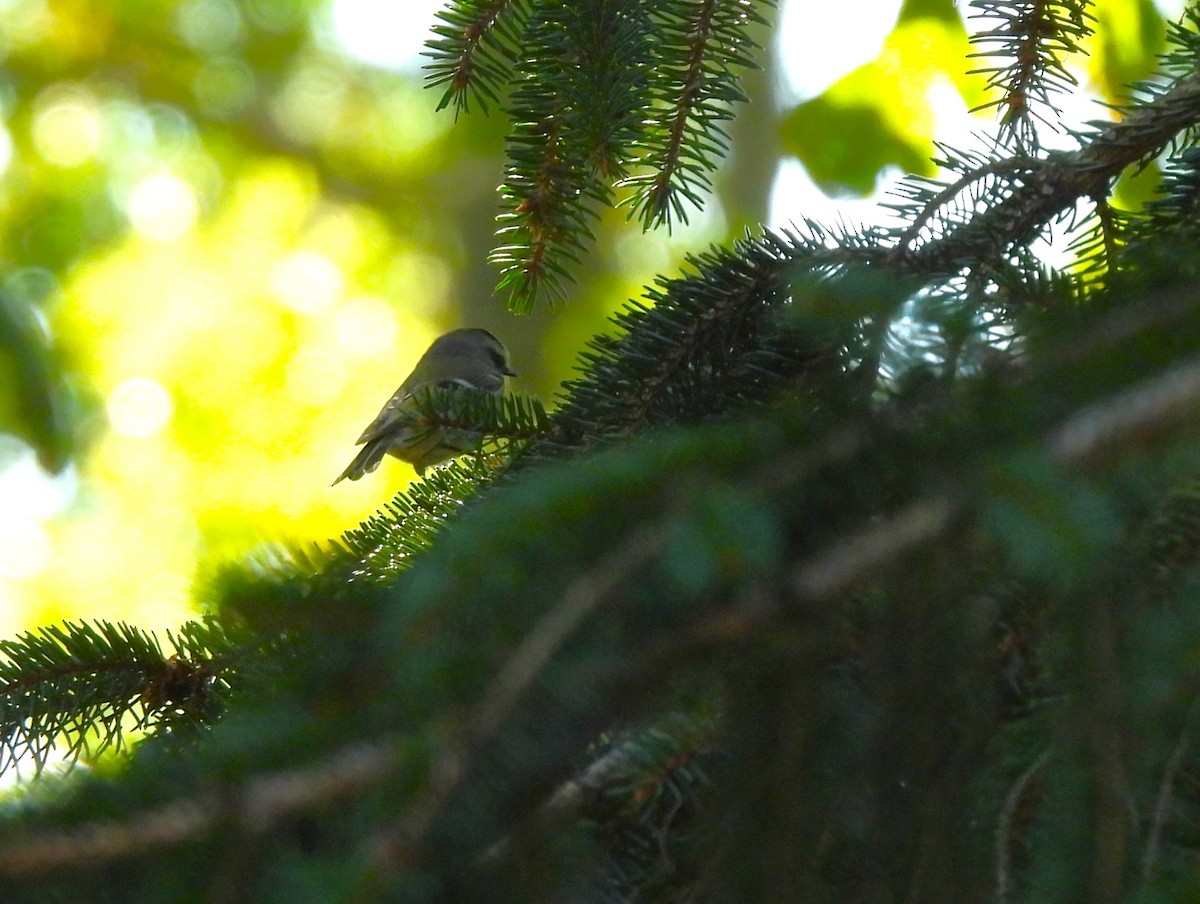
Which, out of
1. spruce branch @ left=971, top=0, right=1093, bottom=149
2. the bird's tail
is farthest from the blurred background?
spruce branch @ left=971, top=0, right=1093, bottom=149

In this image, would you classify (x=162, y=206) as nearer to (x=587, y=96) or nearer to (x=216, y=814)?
(x=587, y=96)

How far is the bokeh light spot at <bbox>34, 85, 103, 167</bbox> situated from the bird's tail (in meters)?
5.21

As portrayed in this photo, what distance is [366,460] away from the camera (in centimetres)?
273

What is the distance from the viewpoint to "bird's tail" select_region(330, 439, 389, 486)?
8.83ft

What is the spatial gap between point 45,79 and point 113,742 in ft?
22.6

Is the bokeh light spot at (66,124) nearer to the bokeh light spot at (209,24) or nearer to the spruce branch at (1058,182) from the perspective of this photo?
the bokeh light spot at (209,24)

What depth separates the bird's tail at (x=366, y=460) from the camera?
8.83 feet

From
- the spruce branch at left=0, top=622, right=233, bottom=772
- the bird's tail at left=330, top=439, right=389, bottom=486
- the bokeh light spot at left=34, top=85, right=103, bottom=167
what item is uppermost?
the bokeh light spot at left=34, top=85, right=103, bottom=167

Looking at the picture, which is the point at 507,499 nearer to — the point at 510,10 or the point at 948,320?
the point at 948,320

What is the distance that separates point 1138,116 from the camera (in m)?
1.15

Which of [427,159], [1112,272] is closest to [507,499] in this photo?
[1112,272]

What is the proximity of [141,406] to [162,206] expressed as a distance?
4.53 ft

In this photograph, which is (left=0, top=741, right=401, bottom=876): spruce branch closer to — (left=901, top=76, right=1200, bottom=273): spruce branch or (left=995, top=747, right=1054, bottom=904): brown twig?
(left=995, top=747, right=1054, bottom=904): brown twig

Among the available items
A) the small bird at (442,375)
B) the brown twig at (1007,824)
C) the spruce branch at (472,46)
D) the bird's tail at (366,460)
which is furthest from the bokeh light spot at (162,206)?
the brown twig at (1007,824)
